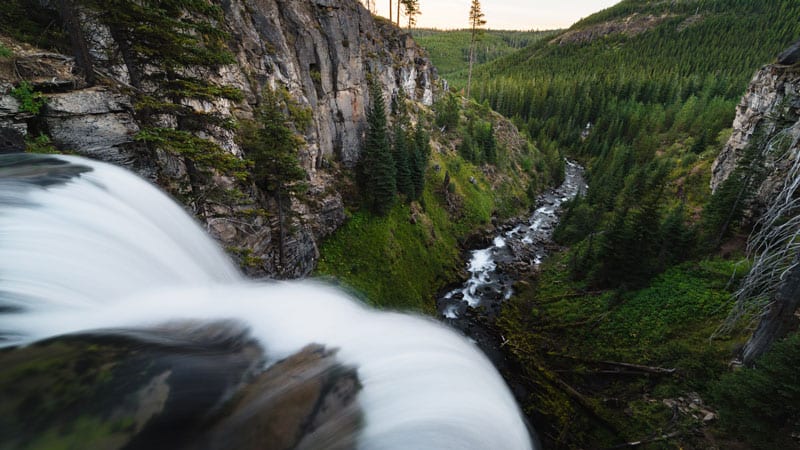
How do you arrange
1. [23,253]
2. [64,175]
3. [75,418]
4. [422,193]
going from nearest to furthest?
[75,418], [23,253], [64,175], [422,193]

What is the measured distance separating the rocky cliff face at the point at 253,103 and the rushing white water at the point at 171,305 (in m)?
1.42

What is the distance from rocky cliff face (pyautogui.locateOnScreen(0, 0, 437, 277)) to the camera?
8133 mm

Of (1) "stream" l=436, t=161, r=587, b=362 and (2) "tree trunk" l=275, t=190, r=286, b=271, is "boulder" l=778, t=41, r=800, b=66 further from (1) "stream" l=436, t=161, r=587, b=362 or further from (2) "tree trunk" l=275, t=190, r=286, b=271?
(2) "tree trunk" l=275, t=190, r=286, b=271

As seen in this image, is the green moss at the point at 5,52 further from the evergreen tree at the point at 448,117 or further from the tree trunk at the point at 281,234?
the evergreen tree at the point at 448,117

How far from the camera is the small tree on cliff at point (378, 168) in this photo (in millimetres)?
28375

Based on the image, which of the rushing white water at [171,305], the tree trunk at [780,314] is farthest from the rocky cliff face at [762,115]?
the rushing white water at [171,305]

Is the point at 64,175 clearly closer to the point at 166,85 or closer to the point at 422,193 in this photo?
the point at 166,85

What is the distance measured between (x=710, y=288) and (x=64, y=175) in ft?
108

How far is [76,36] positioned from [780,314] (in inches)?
896

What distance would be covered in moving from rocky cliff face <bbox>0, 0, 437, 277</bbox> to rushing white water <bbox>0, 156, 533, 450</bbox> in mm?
1422

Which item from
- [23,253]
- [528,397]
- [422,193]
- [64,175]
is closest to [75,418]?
[23,253]

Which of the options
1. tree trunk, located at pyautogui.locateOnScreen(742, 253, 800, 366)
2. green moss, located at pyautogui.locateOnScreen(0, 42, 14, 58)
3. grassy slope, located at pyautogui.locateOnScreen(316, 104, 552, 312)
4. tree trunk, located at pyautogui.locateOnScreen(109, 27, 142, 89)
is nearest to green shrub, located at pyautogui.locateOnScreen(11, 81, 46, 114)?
green moss, located at pyautogui.locateOnScreen(0, 42, 14, 58)

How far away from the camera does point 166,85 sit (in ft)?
31.2

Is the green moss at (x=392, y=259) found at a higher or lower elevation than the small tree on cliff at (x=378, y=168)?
lower
